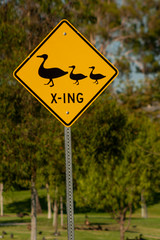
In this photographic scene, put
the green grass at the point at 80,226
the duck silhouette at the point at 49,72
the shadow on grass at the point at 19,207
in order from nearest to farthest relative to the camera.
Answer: the duck silhouette at the point at 49,72 < the green grass at the point at 80,226 < the shadow on grass at the point at 19,207

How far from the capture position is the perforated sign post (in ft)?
15.0

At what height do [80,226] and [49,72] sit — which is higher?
[49,72]

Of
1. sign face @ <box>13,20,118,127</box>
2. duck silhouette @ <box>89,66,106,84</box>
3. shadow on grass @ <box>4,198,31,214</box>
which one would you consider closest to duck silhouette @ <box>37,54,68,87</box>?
sign face @ <box>13,20,118,127</box>

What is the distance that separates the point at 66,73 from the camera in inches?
181

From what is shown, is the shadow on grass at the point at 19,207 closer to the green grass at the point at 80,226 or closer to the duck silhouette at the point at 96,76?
the green grass at the point at 80,226

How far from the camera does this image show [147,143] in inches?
1051

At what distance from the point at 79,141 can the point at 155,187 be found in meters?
13.6

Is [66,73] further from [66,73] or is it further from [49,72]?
[49,72]

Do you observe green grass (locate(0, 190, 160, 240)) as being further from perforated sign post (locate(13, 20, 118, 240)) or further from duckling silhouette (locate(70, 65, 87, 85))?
duckling silhouette (locate(70, 65, 87, 85))

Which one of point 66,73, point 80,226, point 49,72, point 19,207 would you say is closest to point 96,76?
point 66,73

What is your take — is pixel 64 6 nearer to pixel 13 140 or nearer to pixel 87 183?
pixel 13 140

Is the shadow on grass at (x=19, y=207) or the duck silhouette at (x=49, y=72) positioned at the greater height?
the duck silhouette at (x=49, y=72)

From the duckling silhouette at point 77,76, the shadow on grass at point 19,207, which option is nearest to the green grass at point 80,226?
the shadow on grass at point 19,207

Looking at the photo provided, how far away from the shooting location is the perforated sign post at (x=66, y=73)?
457cm
